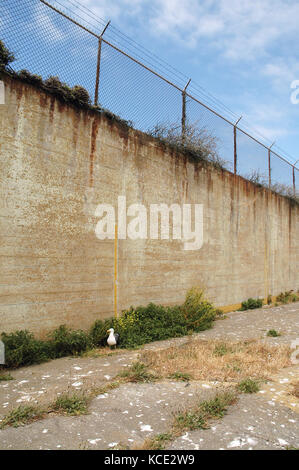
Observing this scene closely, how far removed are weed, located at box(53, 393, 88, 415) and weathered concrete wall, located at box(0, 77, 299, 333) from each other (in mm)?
1818

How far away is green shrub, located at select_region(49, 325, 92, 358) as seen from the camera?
15.6ft

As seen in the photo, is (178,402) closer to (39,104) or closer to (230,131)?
(39,104)

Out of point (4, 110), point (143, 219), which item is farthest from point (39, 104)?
point (143, 219)

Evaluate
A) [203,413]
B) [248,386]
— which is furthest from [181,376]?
[203,413]

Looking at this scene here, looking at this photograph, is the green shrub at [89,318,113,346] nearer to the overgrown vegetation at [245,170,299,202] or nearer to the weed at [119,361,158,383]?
the weed at [119,361,158,383]

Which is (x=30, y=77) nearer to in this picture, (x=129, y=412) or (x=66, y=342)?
(x=66, y=342)

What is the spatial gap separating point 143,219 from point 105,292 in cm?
170

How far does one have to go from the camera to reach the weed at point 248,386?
3434mm

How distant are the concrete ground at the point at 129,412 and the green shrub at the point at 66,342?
0.20m

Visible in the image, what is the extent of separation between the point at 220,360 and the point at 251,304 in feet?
19.5

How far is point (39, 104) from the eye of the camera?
5027mm

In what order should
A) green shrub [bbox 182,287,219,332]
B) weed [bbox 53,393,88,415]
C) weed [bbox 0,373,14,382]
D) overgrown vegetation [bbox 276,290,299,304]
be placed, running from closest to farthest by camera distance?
weed [bbox 53,393,88,415]
weed [bbox 0,373,14,382]
green shrub [bbox 182,287,219,332]
overgrown vegetation [bbox 276,290,299,304]

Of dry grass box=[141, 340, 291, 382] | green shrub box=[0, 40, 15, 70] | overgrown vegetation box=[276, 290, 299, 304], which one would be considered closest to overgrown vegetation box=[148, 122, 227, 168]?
green shrub box=[0, 40, 15, 70]

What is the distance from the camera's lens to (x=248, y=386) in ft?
11.4
